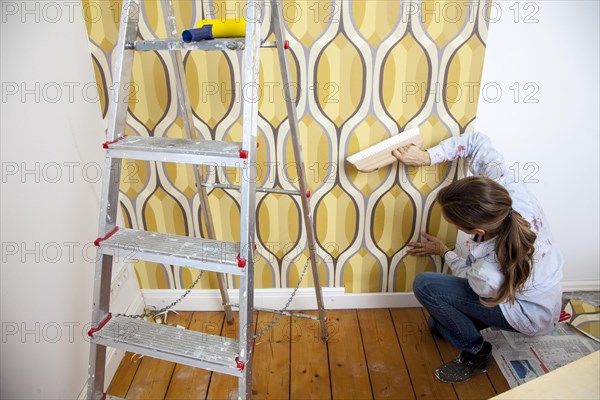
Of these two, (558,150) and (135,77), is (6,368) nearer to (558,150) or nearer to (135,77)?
(135,77)

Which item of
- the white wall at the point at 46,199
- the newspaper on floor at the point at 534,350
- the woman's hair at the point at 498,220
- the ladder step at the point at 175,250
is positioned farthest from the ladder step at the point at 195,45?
the newspaper on floor at the point at 534,350

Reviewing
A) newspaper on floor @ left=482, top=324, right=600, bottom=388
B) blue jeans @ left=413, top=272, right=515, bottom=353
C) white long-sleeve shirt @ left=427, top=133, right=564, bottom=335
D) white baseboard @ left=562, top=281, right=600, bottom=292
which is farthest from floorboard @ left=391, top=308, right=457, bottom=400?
white baseboard @ left=562, top=281, right=600, bottom=292

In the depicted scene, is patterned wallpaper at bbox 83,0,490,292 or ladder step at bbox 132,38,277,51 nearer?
ladder step at bbox 132,38,277,51

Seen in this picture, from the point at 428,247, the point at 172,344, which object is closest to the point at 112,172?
the point at 172,344

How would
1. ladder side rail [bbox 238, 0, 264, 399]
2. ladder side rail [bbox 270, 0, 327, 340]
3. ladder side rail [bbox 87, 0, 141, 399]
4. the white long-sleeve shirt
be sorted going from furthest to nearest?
the white long-sleeve shirt
ladder side rail [bbox 270, 0, 327, 340]
ladder side rail [bbox 87, 0, 141, 399]
ladder side rail [bbox 238, 0, 264, 399]

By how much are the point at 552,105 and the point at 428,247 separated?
0.77 metres

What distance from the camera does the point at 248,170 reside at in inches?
40.2

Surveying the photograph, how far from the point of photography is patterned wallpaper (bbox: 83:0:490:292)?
1600mm

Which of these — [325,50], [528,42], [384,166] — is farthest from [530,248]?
[325,50]

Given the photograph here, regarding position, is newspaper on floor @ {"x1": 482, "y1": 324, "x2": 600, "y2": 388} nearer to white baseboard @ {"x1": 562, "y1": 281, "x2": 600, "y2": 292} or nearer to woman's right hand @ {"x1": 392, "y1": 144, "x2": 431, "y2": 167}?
white baseboard @ {"x1": 562, "y1": 281, "x2": 600, "y2": 292}

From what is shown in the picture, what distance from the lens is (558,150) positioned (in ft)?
6.15

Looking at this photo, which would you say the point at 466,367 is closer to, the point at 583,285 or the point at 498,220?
the point at 498,220

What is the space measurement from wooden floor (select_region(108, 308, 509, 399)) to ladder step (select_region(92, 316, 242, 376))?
672mm

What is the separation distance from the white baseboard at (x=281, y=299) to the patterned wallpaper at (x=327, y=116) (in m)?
0.07
